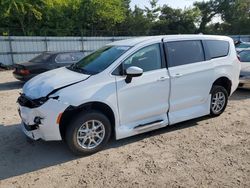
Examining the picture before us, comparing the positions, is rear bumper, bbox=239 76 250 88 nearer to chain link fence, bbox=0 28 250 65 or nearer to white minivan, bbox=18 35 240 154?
white minivan, bbox=18 35 240 154

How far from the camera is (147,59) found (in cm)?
485

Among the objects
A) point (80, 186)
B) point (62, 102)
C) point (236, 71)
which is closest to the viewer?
point (80, 186)

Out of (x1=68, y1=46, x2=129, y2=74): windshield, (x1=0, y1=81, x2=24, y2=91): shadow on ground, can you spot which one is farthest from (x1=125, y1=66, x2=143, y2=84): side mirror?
(x1=0, y1=81, x2=24, y2=91): shadow on ground

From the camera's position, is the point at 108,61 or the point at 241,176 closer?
the point at 241,176

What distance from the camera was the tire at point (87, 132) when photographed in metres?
4.12

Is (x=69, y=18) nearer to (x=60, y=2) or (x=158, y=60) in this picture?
(x=60, y=2)

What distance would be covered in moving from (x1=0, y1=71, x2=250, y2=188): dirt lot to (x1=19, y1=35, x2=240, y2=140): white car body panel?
0.32 meters

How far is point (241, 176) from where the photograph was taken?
366 centimetres

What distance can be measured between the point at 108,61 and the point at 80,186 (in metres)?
2.13

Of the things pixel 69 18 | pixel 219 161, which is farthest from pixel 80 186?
pixel 69 18

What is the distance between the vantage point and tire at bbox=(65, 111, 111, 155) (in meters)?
4.12

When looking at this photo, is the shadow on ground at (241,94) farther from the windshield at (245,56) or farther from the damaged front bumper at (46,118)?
the damaged front bumper at (46,118)

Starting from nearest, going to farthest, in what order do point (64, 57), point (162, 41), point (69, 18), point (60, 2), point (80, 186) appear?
point (80, 186), point (162, 41), point (64, 57), point (60, 2), point (69, 18)

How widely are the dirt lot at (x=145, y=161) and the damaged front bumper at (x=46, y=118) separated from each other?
0.44 metres
